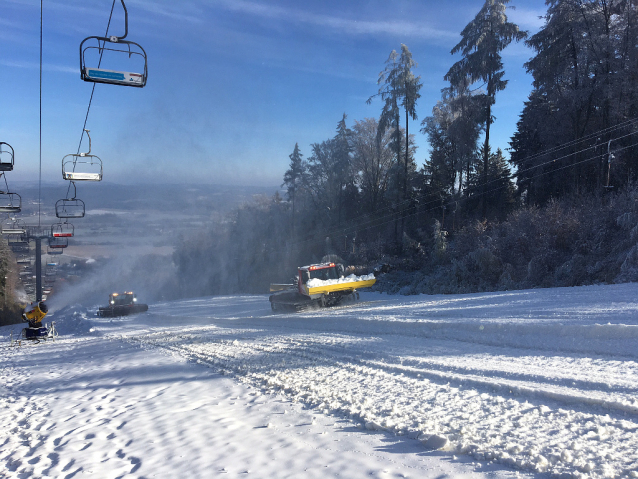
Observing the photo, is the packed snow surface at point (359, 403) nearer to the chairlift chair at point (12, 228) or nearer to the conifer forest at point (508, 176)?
the conifer forest at point (508, 176)

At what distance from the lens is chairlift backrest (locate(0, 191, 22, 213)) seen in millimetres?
17900

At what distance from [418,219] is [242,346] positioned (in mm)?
28976

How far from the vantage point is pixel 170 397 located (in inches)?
269

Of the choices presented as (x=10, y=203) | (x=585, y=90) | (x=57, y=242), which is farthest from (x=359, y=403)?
(x=57, y=242)

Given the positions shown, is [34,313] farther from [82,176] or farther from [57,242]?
[57,242]

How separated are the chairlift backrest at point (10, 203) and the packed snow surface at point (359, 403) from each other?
9.54 metres

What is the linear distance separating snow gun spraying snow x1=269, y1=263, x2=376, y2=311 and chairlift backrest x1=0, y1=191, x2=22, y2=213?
459 inches

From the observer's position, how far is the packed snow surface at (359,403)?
4.18 meters

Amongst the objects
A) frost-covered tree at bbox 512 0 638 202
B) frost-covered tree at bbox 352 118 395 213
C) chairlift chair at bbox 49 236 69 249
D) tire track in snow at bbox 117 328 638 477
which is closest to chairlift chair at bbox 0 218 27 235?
chairlift chair at bbox 49 236 69 249

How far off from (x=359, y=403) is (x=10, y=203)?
65.2 feet

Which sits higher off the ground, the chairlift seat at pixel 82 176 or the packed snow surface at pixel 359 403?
the chairlift seat at pixel 82 176

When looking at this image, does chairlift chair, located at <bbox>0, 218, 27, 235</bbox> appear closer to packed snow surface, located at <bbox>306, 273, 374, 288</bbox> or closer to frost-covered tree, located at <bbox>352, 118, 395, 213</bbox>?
packed snow surface, located at <bbox>306, 273, 374, 288</bbox>

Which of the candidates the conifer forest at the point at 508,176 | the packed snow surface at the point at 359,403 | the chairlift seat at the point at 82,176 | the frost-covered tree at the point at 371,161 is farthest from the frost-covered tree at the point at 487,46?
the chairlift seat at the point at 82,176

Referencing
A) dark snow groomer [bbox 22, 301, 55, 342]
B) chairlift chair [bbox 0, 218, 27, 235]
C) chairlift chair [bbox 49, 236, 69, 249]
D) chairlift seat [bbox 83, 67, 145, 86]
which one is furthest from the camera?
chairlift chair [bbox 49, 236, 69, 249]
